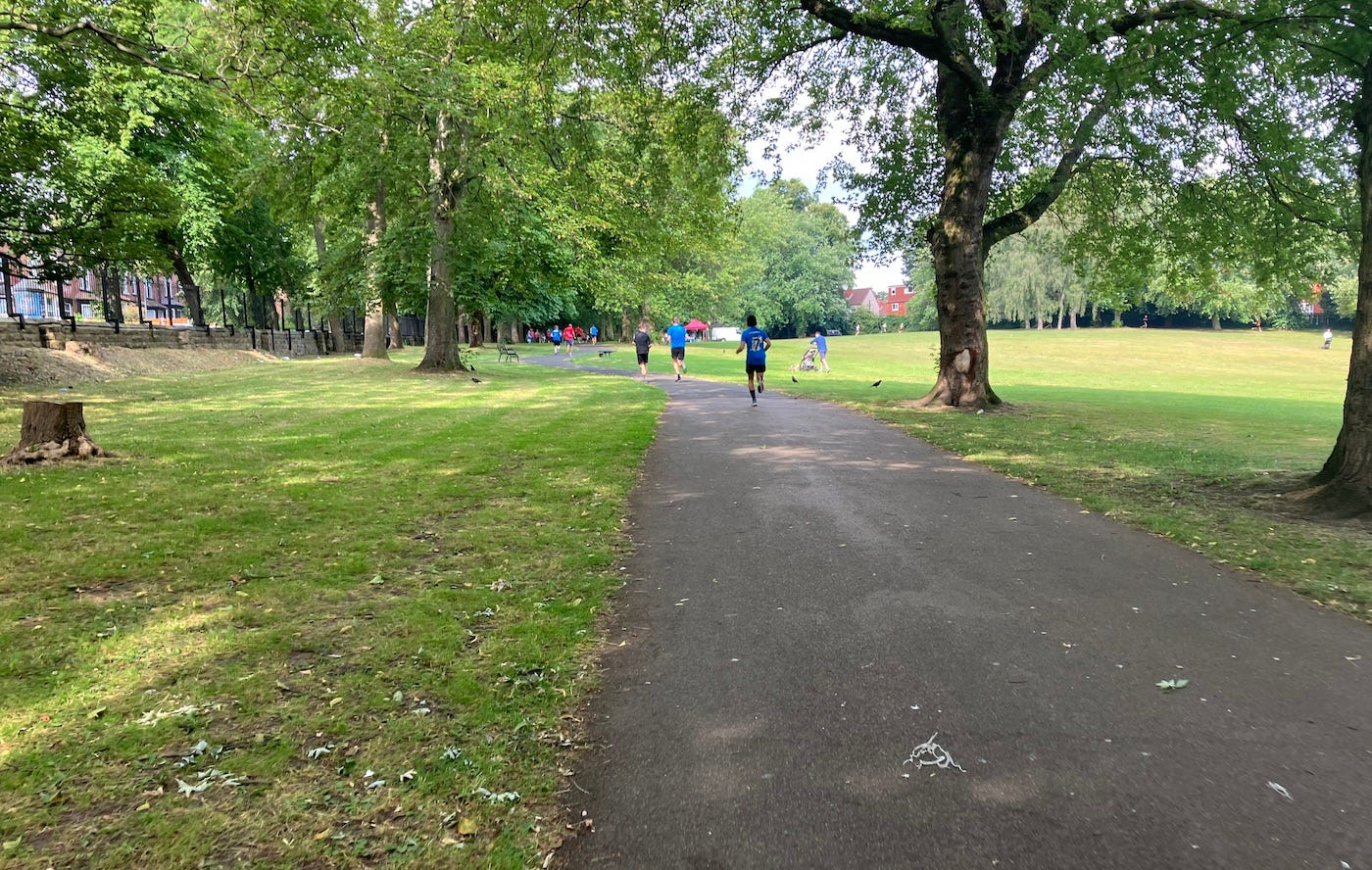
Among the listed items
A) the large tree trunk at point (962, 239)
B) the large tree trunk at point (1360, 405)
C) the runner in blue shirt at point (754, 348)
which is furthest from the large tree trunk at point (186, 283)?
the large tree trunk at point (1360, 405)

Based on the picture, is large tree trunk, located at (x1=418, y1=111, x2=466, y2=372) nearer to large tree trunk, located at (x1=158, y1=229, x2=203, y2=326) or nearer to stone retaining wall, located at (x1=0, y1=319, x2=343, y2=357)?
stone retaining wall, located at (x1=0, y1=319, x2=343, y2=357)

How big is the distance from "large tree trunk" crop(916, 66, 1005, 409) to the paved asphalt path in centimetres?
1043

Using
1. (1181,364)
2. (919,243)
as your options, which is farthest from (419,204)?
(1181,364)

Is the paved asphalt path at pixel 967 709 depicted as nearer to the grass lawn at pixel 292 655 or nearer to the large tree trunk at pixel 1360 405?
the grass lawn at pixel 292 655

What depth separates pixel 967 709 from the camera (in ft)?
11.3

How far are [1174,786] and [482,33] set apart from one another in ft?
50.5

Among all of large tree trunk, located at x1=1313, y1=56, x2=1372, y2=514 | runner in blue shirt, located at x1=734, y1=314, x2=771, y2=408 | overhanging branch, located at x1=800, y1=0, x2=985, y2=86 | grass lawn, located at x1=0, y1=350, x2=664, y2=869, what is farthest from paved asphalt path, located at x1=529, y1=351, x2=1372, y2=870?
runner in blue shirt, located at x1=734, y1=314, x2=771, y2=408

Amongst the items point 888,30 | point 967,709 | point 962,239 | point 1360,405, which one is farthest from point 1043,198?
point 967,709

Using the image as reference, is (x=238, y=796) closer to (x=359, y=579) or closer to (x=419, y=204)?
(x=359, y=579)

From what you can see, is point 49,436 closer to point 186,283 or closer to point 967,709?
point 967,709

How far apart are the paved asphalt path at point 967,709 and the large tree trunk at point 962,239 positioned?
10429 mm

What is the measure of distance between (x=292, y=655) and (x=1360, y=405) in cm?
902

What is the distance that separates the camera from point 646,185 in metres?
18.4

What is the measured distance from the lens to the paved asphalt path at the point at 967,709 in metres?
2.58
